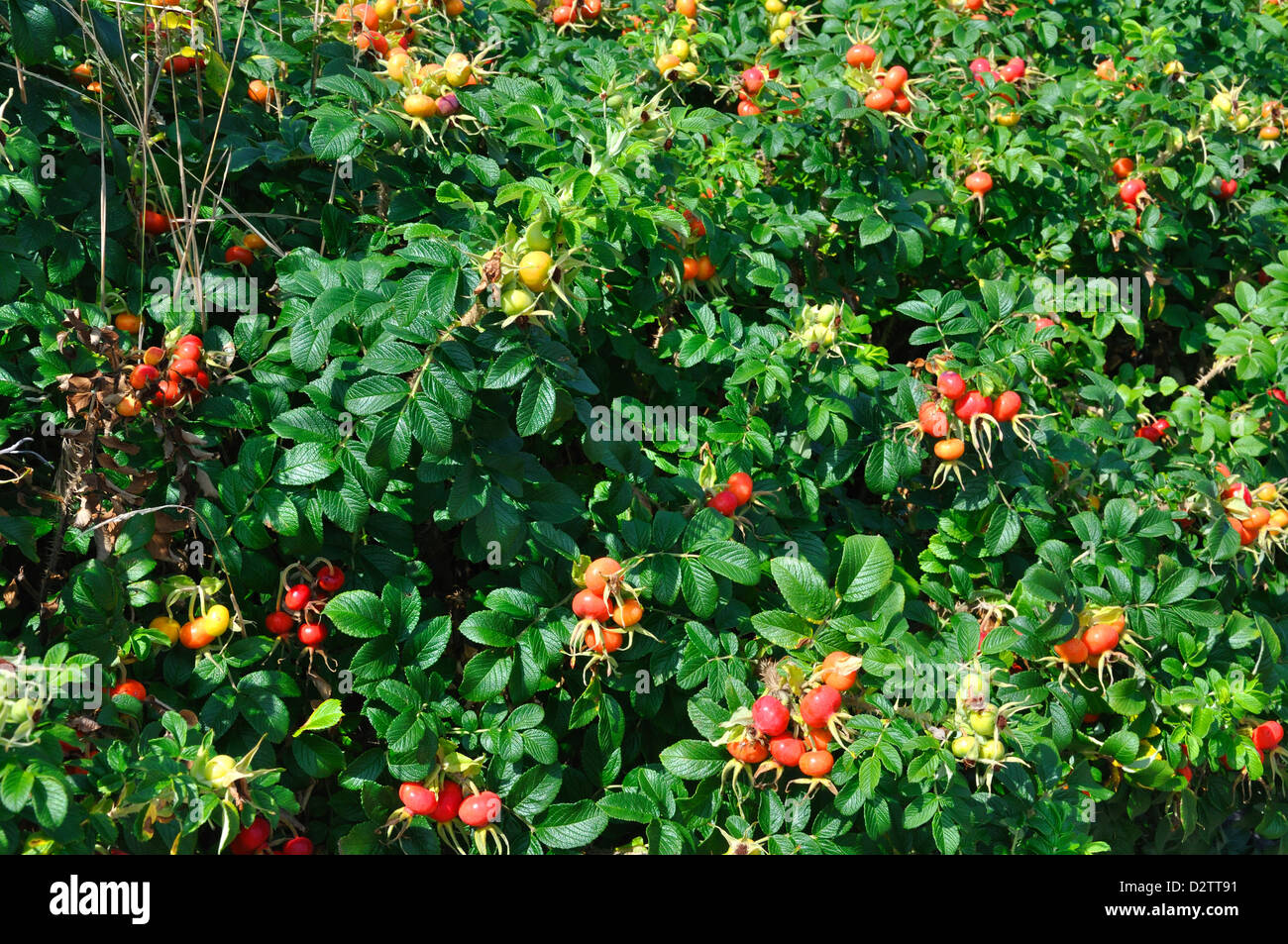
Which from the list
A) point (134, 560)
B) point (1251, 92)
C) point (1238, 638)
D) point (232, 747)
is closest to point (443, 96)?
point (134, 560)

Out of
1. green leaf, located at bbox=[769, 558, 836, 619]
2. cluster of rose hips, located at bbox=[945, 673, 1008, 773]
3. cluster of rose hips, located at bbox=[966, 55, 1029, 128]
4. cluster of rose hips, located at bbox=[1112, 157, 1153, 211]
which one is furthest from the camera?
cluster of rose hips, located at bbox=[966, 55, 1029, 128]

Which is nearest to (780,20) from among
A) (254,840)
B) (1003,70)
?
(1003,70)

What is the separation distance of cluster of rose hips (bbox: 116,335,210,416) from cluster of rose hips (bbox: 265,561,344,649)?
1.32 ft

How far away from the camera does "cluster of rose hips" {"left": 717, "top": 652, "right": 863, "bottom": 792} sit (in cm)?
191

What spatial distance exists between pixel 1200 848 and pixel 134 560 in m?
2.64

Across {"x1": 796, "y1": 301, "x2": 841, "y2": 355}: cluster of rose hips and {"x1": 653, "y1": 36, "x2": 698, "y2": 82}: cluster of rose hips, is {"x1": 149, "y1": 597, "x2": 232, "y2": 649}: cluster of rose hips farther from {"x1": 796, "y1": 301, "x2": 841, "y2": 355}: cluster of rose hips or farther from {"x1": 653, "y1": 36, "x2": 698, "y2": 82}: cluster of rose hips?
{"x1": 653, "y1": 36, "x2": 698, "y2": 82}: cluster of rose hips

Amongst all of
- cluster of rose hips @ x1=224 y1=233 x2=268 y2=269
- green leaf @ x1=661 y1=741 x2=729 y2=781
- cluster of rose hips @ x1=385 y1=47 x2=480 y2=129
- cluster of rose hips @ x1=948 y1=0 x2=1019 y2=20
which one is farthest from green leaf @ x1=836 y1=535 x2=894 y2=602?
cluster of rose hips @ x1=948 y1=0 x2=1019 y2=20

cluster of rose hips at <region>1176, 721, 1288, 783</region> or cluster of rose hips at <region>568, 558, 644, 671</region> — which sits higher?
cluster of rose hips at <region>568, 558, 644, 671</region>

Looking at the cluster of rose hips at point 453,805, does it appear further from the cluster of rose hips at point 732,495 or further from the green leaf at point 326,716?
the cluster of rose hips at point 732,495

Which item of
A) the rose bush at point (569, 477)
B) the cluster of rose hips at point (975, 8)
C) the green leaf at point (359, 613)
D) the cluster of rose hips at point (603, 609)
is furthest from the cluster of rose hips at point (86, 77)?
the cluster of rose hips at point (975, 8)

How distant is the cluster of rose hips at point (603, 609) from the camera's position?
78.7 inches

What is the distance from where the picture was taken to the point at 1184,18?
13.1 ft

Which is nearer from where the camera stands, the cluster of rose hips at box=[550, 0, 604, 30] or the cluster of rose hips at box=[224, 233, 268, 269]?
the cluster of rose hips at box=[224, 233, 268, 269]

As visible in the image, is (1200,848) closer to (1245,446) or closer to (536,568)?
(1245,446)
